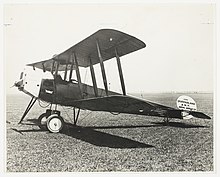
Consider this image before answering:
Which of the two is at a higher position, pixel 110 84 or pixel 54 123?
pixel 110 84

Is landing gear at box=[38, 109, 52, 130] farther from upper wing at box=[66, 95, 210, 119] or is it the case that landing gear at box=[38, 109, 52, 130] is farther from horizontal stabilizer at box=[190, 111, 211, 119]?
horizontal stabilizer at box=[190, 111, 211, 119]

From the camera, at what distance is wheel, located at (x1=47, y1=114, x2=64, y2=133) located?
4.11m

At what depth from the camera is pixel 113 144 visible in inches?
150

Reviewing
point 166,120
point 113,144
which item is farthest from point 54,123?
point 166,120

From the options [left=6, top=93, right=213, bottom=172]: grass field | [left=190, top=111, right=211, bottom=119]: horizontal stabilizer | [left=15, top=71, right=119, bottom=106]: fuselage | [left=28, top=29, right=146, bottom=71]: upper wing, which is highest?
[left=28, top=29, right=146, bottom=71]: upper wing

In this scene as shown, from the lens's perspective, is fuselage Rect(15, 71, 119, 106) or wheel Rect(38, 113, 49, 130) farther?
wheel Rect(38, 113, 49, 130)

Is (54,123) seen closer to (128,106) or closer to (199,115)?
(128,106)

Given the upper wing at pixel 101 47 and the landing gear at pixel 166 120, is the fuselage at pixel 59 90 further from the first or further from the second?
the landing gear at pixel 166 120

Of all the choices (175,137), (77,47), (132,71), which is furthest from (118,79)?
(175,137)

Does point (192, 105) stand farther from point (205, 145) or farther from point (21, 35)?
point (21, 35)

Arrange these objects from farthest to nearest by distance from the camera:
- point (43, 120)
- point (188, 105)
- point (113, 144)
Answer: point (43, 120), point (188, 105), point (113, 144)

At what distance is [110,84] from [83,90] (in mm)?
386

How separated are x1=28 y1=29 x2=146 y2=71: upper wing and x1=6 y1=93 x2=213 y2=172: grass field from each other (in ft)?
2.23

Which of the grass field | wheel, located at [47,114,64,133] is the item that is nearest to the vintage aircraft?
wheel, located at [47,114,64,133]
